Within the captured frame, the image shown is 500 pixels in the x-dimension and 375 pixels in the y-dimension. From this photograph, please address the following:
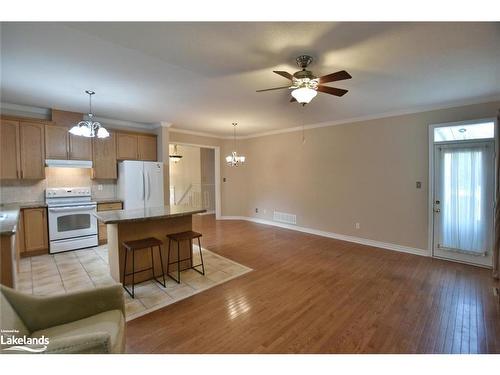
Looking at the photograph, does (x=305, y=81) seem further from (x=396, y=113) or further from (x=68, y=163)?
(x=68, y=163)

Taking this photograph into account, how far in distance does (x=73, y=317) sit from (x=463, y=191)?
518cm

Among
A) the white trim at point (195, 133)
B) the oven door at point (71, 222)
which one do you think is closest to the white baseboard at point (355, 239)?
the white trim at point (195, 133)

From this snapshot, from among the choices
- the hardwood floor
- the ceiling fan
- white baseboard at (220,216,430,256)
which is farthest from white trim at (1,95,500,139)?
the ceiling fan

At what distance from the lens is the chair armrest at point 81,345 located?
3.84ft

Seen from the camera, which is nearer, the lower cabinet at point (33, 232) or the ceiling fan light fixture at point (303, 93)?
the ceiling fan light fixture at point (303, 93)

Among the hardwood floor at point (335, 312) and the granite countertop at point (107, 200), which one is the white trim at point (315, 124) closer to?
the granite countertop at point (107, 200)

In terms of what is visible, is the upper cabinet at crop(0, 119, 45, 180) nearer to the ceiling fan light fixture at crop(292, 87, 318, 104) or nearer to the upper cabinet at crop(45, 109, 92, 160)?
the upper cabinet at crop(45, 109, 92, 160)

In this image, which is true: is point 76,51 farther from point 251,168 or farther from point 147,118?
point 251,168

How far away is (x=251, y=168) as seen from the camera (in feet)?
23.8

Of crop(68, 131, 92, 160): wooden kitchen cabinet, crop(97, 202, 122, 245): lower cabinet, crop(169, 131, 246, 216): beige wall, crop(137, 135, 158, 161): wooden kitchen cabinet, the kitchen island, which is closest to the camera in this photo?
the kitchen island

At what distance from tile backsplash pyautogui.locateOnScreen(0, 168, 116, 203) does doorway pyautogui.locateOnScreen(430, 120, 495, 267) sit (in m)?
6.40

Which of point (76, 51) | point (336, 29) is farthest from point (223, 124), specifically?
point (336, 29)

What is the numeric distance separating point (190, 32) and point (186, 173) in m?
7.42

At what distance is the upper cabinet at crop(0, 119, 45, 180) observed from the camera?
3.82 m
